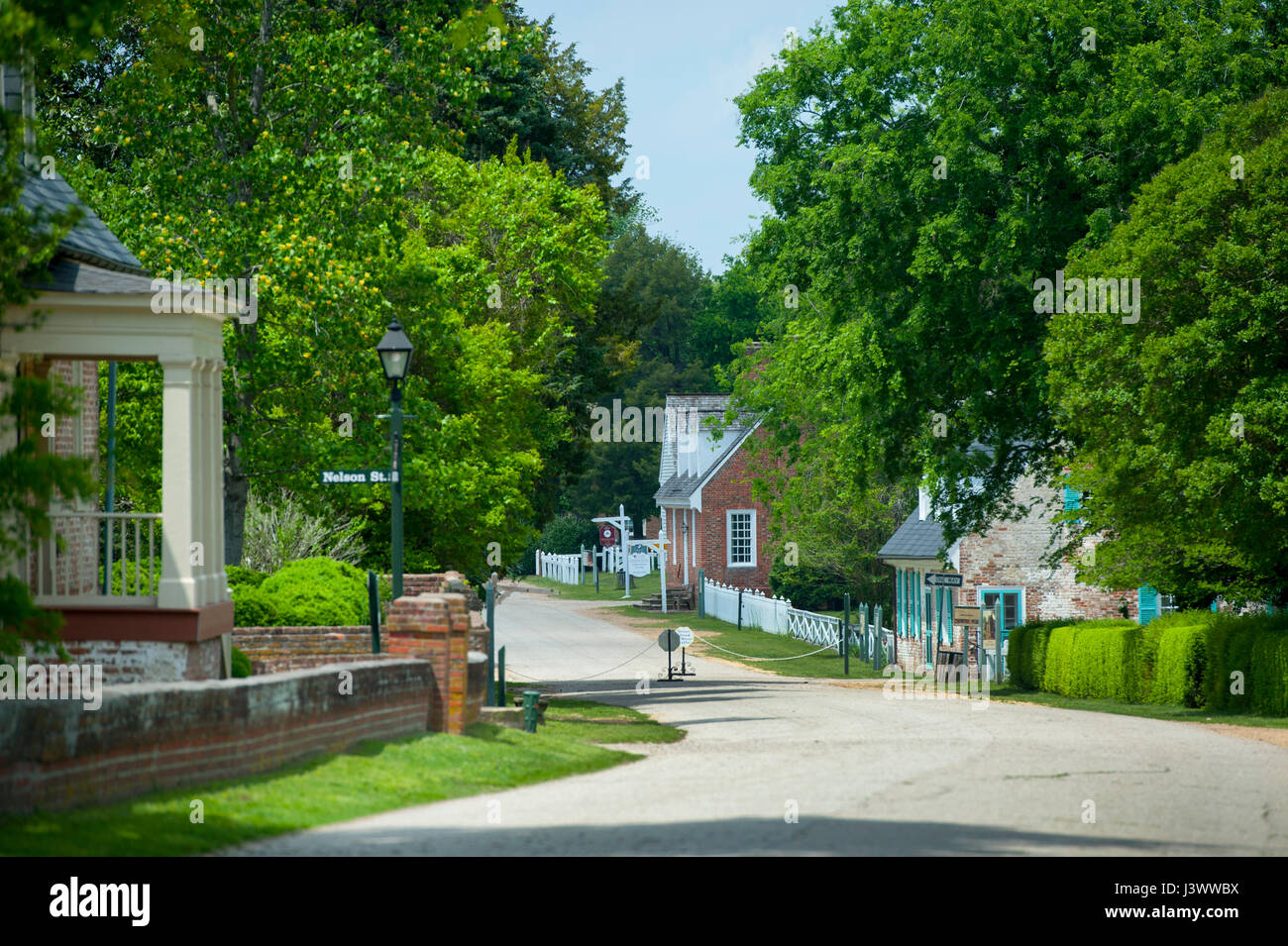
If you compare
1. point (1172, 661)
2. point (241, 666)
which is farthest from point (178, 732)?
point (1172, 661)

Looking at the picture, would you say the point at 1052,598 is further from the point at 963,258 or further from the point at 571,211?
the point at 571,211

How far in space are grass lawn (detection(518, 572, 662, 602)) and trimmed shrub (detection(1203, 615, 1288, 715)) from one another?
163ft

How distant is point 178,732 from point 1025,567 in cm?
3189

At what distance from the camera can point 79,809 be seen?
9.48 m

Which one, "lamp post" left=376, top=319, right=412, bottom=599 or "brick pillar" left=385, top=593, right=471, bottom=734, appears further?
"lamp post" left=376, top=319, right=412, bottom=599

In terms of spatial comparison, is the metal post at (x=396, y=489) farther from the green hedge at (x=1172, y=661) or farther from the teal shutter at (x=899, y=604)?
the teal shutter at (x=899, y=604)

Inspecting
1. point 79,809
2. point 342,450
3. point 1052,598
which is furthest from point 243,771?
point 1052,598

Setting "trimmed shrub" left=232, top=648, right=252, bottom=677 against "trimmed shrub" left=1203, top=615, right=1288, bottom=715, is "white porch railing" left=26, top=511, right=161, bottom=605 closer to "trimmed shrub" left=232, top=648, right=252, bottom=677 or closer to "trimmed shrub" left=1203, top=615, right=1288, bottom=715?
"trimmed shrub" left=232, top=648, right=252, bottom=677

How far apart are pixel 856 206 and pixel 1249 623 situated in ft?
36.0

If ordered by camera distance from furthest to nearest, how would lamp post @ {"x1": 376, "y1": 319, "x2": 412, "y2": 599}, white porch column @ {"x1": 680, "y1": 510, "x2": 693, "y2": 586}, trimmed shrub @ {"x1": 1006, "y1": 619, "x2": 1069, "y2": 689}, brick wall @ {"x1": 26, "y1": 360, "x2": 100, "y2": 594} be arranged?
white porch column @ {"x1": 680, "y1": 510, "x2": 693, "y2": 586}
trimmed shrub @ {"x1": 1006, "y1": 619, "x2": 1069, "y2": 689}
lamp post @ {"x1": 376, "y1": 319, "x2": 412, "y2": 599}
brick wall @ {"x1": 26, "y1": 360, "x2": 100, "y2": 594}

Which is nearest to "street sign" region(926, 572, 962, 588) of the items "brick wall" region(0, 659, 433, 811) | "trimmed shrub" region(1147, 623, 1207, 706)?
"trimmed shrub" region(1147, 623, 1207, 706)

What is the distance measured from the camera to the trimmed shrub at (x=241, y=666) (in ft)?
55.4

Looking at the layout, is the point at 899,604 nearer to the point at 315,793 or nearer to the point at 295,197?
the point at 295,197

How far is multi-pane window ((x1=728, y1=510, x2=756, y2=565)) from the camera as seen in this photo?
64625mm
